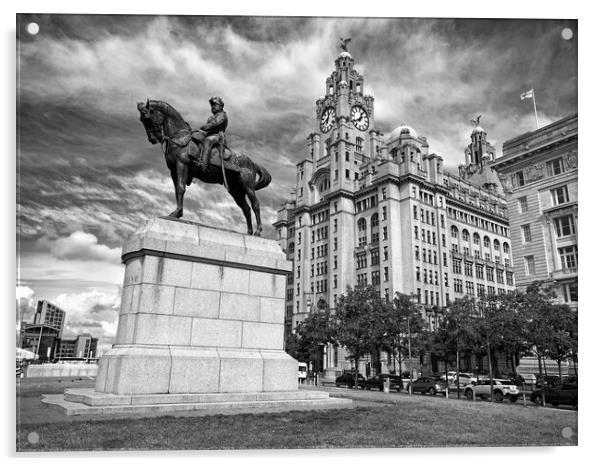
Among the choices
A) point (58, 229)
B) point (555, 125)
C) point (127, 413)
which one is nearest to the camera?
point (127, 413)

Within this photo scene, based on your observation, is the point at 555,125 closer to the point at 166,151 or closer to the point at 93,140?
the point at 166,151

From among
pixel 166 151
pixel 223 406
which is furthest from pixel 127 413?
pixel 166 151

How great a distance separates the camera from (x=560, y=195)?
103 ft

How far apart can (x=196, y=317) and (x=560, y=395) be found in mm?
17130

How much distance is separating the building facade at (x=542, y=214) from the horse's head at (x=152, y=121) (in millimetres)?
21078

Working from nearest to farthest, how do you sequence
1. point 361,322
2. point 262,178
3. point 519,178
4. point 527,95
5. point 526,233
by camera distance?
point 527,95 → point 262,178 → point 519,178 → point 526,233 → point 361,322

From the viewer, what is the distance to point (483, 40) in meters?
13.0

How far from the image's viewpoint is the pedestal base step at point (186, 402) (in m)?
9.44

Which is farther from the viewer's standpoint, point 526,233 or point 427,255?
point 427,255

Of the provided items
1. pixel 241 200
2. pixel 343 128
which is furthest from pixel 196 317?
pixel 343 128

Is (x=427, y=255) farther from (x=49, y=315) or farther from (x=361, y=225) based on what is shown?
(x=49, y=315)

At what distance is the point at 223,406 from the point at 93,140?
8535 mm

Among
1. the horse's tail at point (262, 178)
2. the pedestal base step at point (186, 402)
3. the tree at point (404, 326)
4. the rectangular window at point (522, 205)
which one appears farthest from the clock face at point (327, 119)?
the pedestal base step at point (186, 402)

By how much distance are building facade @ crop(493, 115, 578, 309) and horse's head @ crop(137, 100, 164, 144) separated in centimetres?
2108
